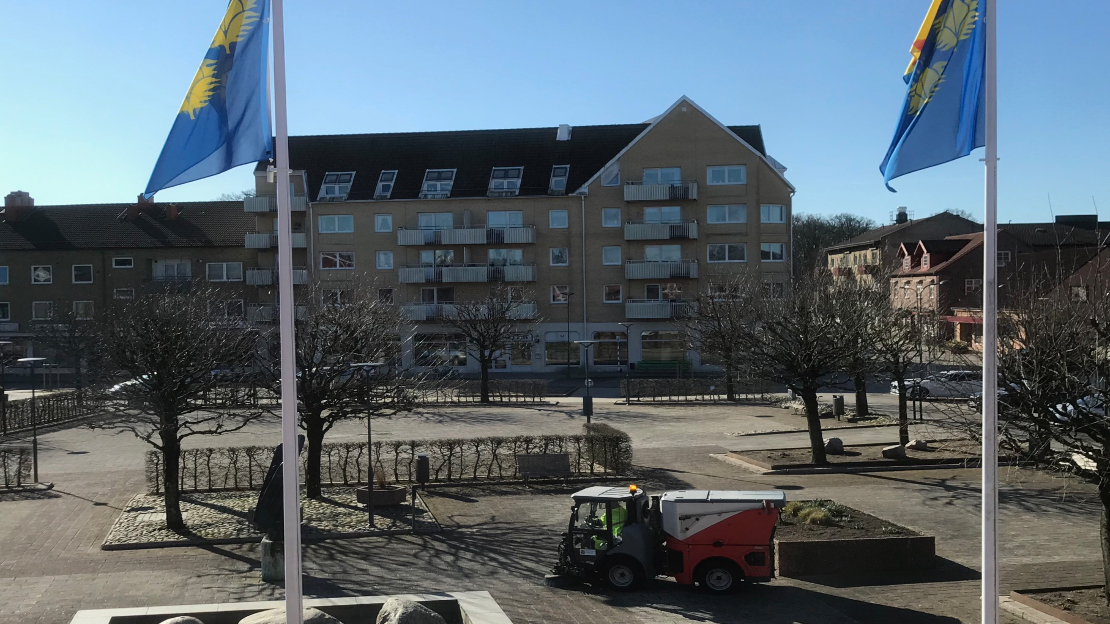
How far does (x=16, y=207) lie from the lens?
200 ft

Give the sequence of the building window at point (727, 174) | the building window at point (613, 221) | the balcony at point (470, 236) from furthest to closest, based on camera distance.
A: the building window at point (613, 221) → the balcony at point (470, 236) → the building window at point (727, 174)

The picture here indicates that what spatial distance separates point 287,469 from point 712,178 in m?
48.0

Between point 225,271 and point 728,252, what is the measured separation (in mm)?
31304

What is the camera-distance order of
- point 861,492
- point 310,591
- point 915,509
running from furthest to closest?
point 861,492, point 915,509, point 310,591

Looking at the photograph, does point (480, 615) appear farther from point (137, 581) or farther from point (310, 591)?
point (137, 581)

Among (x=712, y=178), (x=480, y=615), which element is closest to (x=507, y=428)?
(x=480, y=615)

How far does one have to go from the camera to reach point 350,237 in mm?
55625

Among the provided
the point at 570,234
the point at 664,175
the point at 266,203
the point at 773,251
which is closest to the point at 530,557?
the point at 570,234

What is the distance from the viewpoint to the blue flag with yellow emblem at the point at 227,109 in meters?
8.12

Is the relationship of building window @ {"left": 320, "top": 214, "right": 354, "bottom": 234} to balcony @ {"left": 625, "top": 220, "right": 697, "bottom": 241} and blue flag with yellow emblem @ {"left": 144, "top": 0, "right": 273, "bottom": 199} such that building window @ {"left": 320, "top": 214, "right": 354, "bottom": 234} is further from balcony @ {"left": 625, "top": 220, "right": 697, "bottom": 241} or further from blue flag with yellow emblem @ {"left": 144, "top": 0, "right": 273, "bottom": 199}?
blue flag with yellow emblem @ {"left": 144, "top": 0, "right": 273, "bottom": 199}

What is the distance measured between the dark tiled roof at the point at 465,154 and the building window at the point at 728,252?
675 centimetres

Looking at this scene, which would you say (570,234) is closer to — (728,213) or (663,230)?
(663,230)

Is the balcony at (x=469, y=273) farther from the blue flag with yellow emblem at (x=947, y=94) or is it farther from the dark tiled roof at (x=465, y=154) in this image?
the blue flag with yellow emblem at (x=947, y=94)

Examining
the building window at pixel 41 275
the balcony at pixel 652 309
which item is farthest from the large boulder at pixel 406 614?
the building window at pixel 41 275
